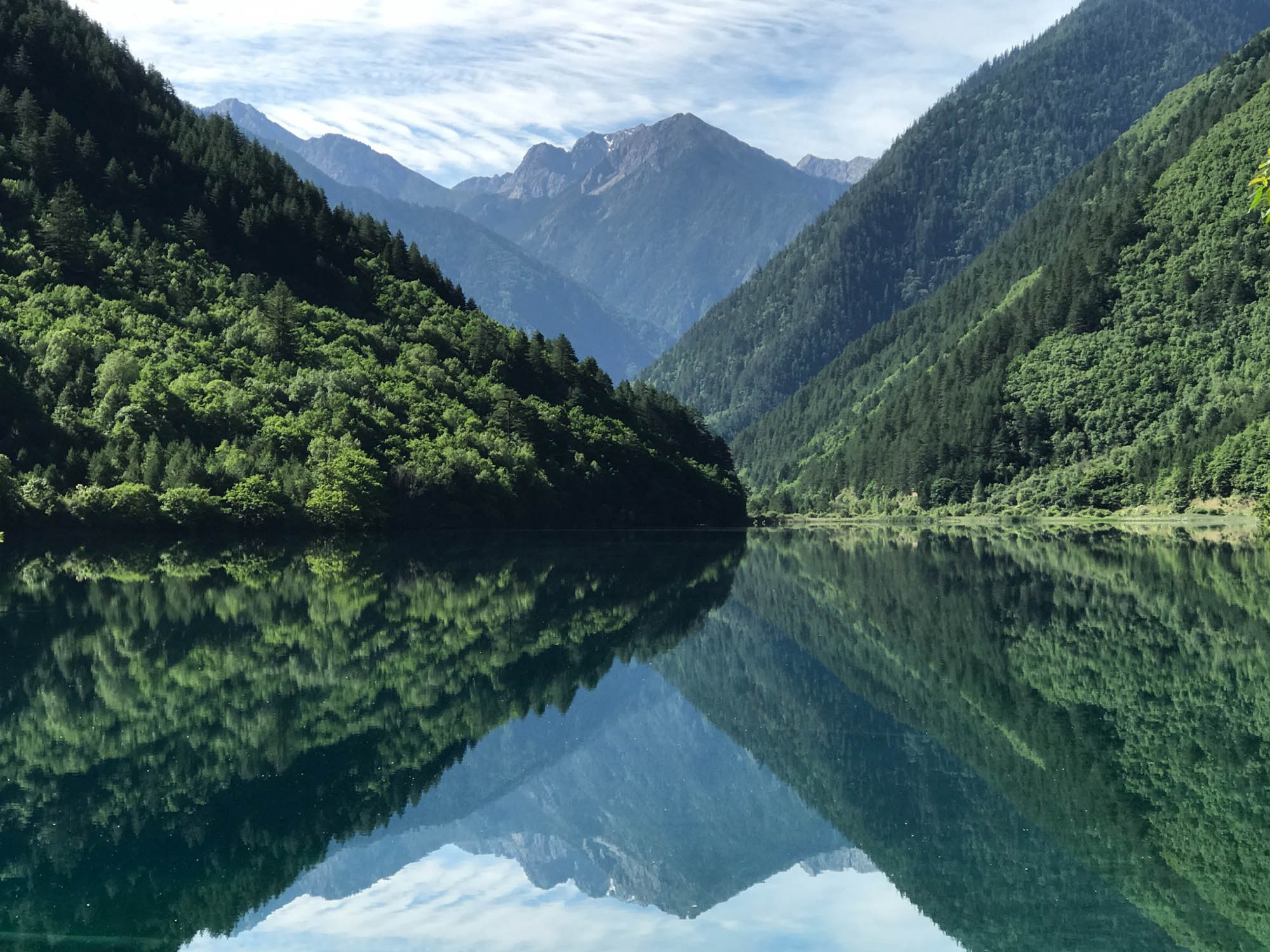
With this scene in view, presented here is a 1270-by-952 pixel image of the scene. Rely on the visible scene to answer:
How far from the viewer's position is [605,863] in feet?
63.6

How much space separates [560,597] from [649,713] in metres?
24.1

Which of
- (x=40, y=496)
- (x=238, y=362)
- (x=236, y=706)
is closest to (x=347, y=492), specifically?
(x=238, y=362)

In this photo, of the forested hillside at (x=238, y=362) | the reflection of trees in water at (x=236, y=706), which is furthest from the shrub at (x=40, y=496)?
the reflection of trees in water at (x=236, y=706)

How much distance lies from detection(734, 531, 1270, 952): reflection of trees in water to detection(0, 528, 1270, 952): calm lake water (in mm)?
122

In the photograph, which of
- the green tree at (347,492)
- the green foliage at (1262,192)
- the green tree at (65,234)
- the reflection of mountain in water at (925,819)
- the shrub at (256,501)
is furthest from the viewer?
the green tree at (65,234)

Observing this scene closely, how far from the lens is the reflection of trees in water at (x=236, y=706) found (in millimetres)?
17516

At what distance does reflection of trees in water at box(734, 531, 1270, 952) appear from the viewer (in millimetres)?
17844

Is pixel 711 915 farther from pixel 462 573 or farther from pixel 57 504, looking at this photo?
pixel 57 504

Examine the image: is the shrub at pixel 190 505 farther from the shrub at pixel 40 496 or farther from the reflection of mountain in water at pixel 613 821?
the reflection of mountain in water at pixel 613 821

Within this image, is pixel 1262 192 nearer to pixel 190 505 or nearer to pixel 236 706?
pixel 236 706

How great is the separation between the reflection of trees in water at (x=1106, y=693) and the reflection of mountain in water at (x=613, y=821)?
2.35 meters

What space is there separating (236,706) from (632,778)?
984 cm

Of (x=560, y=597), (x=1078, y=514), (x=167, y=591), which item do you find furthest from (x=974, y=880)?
(x=1078, y=514)

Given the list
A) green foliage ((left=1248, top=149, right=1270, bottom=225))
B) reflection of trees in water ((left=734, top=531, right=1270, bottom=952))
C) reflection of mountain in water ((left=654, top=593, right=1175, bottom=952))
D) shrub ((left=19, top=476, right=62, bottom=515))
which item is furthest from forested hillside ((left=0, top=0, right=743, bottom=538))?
green foliage ((left=1248, top=149, right=1270, bottom=225))
